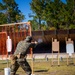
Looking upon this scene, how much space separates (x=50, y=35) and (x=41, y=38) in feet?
3.52

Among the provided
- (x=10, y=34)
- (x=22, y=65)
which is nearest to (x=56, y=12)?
(x=10, y=34)

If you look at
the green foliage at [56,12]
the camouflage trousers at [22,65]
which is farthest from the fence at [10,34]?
the green foliage at [56,12]

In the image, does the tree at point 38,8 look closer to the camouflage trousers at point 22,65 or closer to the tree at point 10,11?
the tree at point 10,11

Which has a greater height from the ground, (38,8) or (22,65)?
(38,8)

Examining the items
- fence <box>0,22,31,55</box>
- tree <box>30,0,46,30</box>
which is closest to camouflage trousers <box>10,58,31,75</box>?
fence <box>0,22,31,55</box>

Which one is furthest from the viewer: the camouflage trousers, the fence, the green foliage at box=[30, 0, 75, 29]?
the green foliage at box=[30, 0, 75, 29]

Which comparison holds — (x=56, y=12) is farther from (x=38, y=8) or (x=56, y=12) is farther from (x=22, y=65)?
(x=22, y=65)

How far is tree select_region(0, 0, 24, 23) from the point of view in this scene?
1869 inches

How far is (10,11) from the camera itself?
47.5m

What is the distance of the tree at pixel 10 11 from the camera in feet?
156

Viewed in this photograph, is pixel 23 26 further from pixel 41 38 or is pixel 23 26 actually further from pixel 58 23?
pixel 58 23

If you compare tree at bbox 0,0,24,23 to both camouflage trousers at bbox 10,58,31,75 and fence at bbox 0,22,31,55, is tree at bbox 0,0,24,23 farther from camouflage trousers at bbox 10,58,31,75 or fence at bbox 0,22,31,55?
camouflage trousers at bbox 10,58,31,75

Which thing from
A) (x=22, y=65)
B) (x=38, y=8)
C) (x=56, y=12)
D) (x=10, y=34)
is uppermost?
(x=38, y=8)

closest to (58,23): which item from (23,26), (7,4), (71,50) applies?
(7,4)
